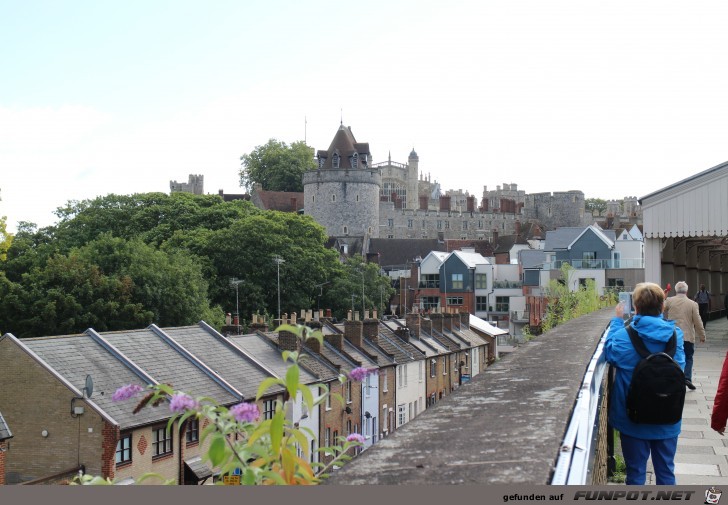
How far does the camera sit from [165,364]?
2903cm

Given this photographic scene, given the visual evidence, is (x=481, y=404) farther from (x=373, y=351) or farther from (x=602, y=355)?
(x=373, y=351)

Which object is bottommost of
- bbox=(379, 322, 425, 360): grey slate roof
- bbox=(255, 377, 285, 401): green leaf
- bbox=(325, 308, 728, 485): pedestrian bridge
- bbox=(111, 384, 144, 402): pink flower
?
bbox=(379, 322, 425, 360): grey slate roof

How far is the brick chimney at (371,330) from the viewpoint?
4356 centimetres

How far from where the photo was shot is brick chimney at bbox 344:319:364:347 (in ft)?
137

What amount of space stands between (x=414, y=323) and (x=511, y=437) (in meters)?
44.5

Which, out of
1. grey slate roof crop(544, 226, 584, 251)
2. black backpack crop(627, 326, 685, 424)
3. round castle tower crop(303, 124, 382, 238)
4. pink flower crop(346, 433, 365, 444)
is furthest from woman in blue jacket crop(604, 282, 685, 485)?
round castle tower crop(303, 124, 382, 238)

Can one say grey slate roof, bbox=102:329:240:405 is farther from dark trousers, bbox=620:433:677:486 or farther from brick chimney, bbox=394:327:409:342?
dark trousers, bbox=620:433:677:486

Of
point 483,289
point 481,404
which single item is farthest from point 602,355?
point 483,289

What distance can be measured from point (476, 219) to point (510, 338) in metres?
68.3

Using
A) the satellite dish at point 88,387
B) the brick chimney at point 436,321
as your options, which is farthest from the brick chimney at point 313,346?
the brick chimney at point 436,321

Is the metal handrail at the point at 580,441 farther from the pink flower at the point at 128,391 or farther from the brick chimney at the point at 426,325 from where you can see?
the brick chimney at the point at 426,325

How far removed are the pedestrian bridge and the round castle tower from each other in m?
104

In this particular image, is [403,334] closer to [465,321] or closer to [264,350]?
[264,350]

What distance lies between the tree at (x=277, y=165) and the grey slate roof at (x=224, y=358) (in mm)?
93107
